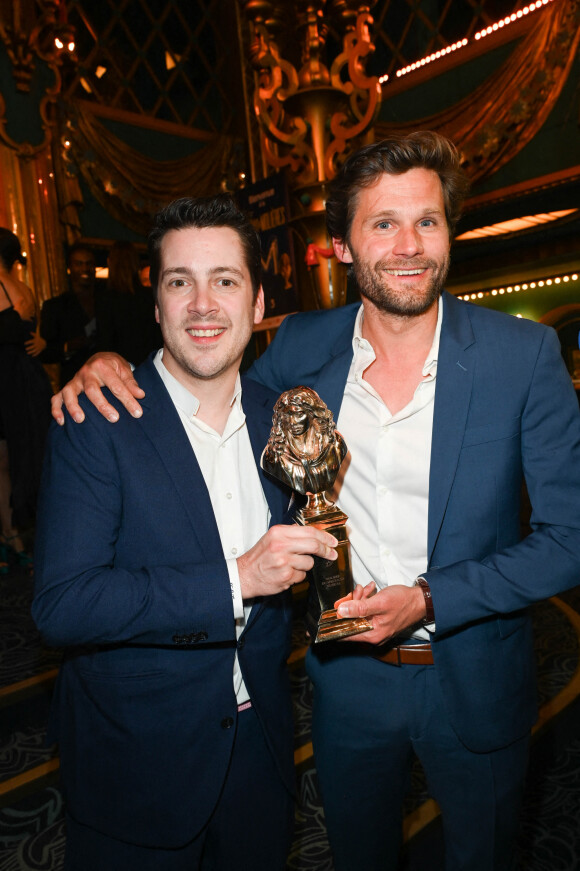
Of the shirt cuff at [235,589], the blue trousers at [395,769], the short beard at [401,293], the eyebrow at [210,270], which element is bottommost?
the blue trousers at [395,769]

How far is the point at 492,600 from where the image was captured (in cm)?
137

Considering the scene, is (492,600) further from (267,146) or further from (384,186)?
(267,146)

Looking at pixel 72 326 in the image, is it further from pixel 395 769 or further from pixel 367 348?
pixel 395 769

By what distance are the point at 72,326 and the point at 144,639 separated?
3.48 m

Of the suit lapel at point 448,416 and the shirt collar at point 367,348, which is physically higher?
the shirt collar at point 367,348

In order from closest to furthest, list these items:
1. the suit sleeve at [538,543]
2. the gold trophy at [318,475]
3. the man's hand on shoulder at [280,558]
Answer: the man's hand on shoulder at [280,558]
the gold trophy at [318,475]
the suit sleeve at [538,543]

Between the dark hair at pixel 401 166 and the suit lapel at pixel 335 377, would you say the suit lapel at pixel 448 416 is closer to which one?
the suit lapel at pixel 335 377

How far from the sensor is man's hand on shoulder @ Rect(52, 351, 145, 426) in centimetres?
130

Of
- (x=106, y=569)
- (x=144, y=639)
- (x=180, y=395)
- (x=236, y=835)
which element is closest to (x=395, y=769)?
(x=236, y=835)

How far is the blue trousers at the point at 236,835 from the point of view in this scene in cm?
127

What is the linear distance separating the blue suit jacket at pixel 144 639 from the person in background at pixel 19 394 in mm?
2641

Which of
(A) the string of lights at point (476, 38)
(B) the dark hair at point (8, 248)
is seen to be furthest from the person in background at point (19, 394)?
(A) the string of lights at point (476, 38)

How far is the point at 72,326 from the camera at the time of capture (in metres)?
4.31

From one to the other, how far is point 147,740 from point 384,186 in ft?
4.22
